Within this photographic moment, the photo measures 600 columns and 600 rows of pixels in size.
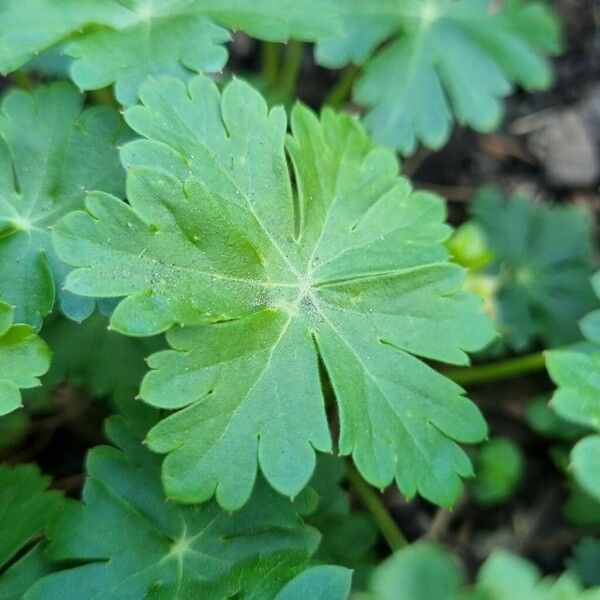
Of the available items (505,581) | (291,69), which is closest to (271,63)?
(291,69)

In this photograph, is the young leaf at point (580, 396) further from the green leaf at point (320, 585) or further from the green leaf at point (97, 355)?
the green leaf at point (97, 355)

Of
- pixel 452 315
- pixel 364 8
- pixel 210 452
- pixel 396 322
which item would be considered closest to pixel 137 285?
pixel 210 452

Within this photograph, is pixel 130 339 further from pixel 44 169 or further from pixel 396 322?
pixel 396 322

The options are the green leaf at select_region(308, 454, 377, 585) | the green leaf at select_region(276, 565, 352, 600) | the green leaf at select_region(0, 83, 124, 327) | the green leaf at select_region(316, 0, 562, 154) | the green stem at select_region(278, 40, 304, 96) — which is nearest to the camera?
the green leaf at select_region(276, 565, 352, 600)

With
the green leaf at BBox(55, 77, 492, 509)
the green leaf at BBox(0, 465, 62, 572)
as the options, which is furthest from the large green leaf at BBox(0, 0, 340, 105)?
the green leaf at BBox(0, 465, 62, 572)

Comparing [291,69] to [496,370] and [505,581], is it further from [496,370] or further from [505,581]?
[505,581]

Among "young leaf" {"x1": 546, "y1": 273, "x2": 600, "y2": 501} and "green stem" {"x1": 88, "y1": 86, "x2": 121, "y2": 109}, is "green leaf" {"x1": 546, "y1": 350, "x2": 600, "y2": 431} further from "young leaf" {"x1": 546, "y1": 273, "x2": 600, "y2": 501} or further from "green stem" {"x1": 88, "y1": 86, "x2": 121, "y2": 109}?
"green stem" {"x1": 88, "y1": 86, "x2": 121, "y2": 109}
